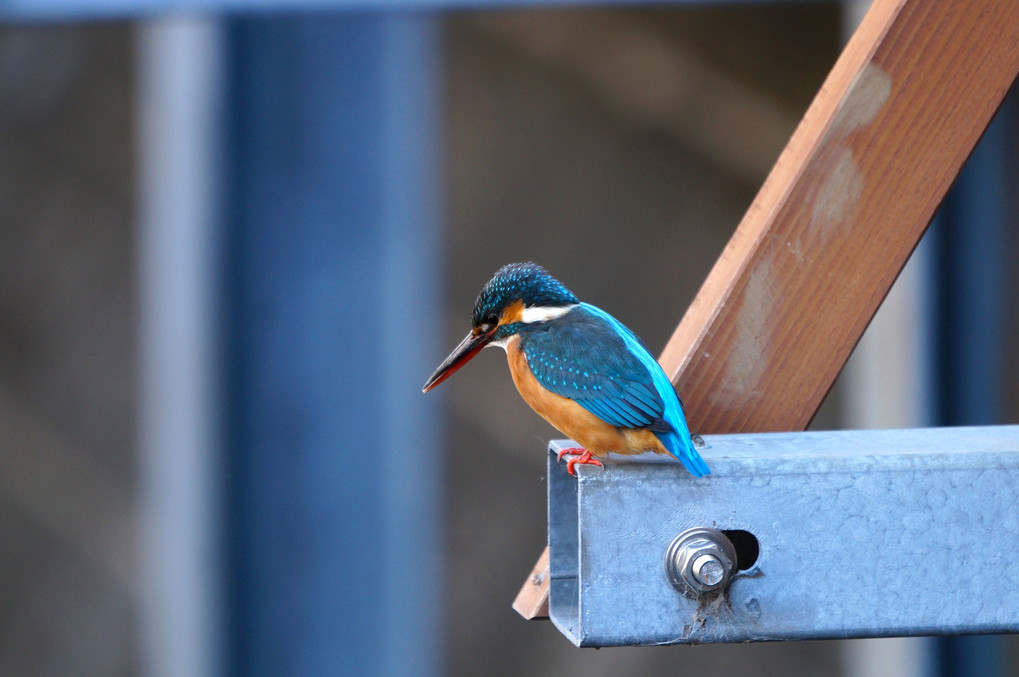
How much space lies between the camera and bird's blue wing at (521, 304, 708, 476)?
706mm

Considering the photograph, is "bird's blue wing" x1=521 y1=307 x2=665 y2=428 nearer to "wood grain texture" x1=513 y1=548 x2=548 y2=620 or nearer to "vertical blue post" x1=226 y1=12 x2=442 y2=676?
"wood grain texture" x1=513 y1=548 x2=548 y2=620

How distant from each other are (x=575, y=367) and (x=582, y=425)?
0.04 metres

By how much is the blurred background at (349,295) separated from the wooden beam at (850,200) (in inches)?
31.3

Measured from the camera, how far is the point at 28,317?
8.15ft

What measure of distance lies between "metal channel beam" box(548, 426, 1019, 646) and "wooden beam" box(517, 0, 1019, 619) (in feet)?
0.37

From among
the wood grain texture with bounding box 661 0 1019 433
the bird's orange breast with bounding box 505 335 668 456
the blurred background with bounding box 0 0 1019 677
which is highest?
the wood grain texture with bounding box 661 0 1019 433

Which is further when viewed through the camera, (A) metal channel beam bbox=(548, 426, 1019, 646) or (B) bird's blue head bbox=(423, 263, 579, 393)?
(B) bird's blue head bbox=(423, 263, 579, 393)

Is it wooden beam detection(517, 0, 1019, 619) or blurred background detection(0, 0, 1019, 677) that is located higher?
wooden beam detection(517, 0, 1019, 619)

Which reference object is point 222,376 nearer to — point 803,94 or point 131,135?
point 131,135

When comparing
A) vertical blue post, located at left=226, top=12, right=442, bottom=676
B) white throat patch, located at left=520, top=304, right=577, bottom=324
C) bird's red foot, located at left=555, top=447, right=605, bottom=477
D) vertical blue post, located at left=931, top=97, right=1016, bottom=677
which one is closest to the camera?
bird's red foot, located at left=555, top=447, right=605, bottom=477

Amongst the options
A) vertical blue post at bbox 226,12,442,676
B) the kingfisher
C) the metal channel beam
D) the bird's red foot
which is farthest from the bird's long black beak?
vertical blue post at bbox 226,12,442,676

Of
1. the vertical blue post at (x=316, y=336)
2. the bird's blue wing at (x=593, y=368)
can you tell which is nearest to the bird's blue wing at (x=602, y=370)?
the bird's blue wing at (x=593, y=368)

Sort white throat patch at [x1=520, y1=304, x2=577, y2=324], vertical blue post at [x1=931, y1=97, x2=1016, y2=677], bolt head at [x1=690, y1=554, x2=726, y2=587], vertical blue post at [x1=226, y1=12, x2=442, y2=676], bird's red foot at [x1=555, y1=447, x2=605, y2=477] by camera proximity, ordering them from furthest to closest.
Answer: vertical blue post at [x1=931, y1=97, x2=1016, y2=677]
vertical blue post at [x1=226, y1=12, x2=442, y2=676]
white throat patch at [x1=520, y1=304, x2=577, y2=324]
bird's red foot at [x1=555, y1=447, x2=605, y2=477]
bolt head at [x1=690, y1=554, x2=726, y2=587]

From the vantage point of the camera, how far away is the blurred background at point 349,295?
1.39m
